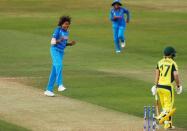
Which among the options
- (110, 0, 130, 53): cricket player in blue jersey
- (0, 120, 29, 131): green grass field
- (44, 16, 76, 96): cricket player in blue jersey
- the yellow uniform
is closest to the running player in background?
the yellow uniform

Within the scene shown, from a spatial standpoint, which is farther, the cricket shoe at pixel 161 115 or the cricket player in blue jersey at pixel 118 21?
the cricket player in blue jersey at pixel 118 21

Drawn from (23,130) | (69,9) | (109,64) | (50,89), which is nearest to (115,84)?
(50,89)

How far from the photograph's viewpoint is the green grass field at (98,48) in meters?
23.2

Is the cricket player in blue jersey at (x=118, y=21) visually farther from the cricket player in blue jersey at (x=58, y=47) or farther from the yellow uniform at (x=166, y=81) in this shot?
the yellow uniform at (x=166, y=81)

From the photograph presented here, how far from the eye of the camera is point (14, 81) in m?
25.7

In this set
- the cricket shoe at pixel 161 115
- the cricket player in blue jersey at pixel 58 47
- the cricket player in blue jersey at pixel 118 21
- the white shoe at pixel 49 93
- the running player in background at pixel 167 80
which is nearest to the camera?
the cricket shoe at pixel 161 115

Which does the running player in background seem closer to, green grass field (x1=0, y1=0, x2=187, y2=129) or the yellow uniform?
the yellow uniform

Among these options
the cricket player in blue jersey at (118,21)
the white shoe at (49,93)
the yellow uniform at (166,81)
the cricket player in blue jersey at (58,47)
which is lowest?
the white shoe at (49,93)

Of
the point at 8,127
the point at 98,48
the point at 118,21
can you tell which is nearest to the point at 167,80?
the point at 8,127

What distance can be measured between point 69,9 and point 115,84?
32341mm

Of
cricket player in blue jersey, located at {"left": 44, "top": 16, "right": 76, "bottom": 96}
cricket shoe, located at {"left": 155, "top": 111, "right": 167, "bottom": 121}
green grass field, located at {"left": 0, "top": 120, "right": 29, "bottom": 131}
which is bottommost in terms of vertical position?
green grass field, located at {"left": 0, "top": 120, "right": 29, "bottom": 131}

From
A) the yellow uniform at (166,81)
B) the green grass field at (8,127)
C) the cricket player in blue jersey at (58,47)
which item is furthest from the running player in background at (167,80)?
the cricket player in blue jersey at (58,47)

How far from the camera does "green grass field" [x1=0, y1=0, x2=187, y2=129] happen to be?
2325cm

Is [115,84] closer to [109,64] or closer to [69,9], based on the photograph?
[109,64]
